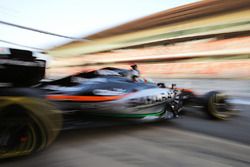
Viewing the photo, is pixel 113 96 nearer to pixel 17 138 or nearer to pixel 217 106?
pixel 17 138

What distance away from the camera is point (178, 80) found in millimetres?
8062

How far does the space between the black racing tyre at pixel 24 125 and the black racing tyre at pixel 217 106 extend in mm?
2467

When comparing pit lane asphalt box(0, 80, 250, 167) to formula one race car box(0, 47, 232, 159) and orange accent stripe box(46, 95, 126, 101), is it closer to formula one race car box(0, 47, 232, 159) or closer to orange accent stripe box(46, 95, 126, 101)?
formula one race car box(0, 47, 232, 159)

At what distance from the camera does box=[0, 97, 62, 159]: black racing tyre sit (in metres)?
2.12

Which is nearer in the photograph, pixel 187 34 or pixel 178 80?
pixel 178 80

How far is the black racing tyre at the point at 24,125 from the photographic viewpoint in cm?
212

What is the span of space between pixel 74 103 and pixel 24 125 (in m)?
0.74

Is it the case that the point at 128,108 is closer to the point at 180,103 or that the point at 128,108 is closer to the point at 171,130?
the point at 171,130

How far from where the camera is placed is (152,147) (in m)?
2.65

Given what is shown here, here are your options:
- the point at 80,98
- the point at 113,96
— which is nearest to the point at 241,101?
the point at 113,96

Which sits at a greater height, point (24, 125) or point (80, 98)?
point (80, 98)

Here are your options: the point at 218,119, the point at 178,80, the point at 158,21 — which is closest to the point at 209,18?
the point at 158,21

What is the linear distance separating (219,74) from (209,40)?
9.84 feet

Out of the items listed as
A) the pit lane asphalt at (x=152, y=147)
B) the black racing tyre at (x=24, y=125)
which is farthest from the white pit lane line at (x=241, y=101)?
the black racing tyre at (x=24, y=125)
